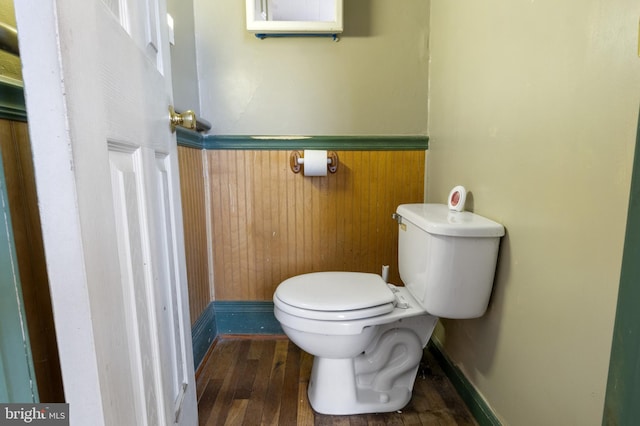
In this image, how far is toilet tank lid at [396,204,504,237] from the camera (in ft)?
3.15

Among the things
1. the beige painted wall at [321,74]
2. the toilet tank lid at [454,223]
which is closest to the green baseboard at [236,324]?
the toilet tank lid at [454,223]

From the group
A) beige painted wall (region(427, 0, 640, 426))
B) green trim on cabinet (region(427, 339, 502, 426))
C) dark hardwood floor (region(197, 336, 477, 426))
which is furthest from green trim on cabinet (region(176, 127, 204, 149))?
green trim on cabinet (region(427, 339, 502, 426))

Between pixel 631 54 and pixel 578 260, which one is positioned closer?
pixel 631 54

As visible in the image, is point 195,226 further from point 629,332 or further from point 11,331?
point 629,332

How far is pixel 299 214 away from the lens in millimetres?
1631

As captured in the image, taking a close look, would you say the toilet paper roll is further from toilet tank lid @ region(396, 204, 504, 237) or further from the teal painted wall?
the teal painted wall

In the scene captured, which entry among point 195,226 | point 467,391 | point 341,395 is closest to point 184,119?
point 195,226

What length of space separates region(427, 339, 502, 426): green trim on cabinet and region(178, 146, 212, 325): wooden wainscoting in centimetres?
109

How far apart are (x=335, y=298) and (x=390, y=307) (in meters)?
0.19

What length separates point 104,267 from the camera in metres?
0.43

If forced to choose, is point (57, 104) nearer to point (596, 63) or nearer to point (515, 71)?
point (596, 63)

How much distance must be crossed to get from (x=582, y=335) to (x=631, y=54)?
560 mm

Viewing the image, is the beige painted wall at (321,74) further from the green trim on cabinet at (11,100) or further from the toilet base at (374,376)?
the green trim on cabinet at (11,100)

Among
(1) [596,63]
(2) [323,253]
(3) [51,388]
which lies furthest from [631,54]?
(2) [323,253]
